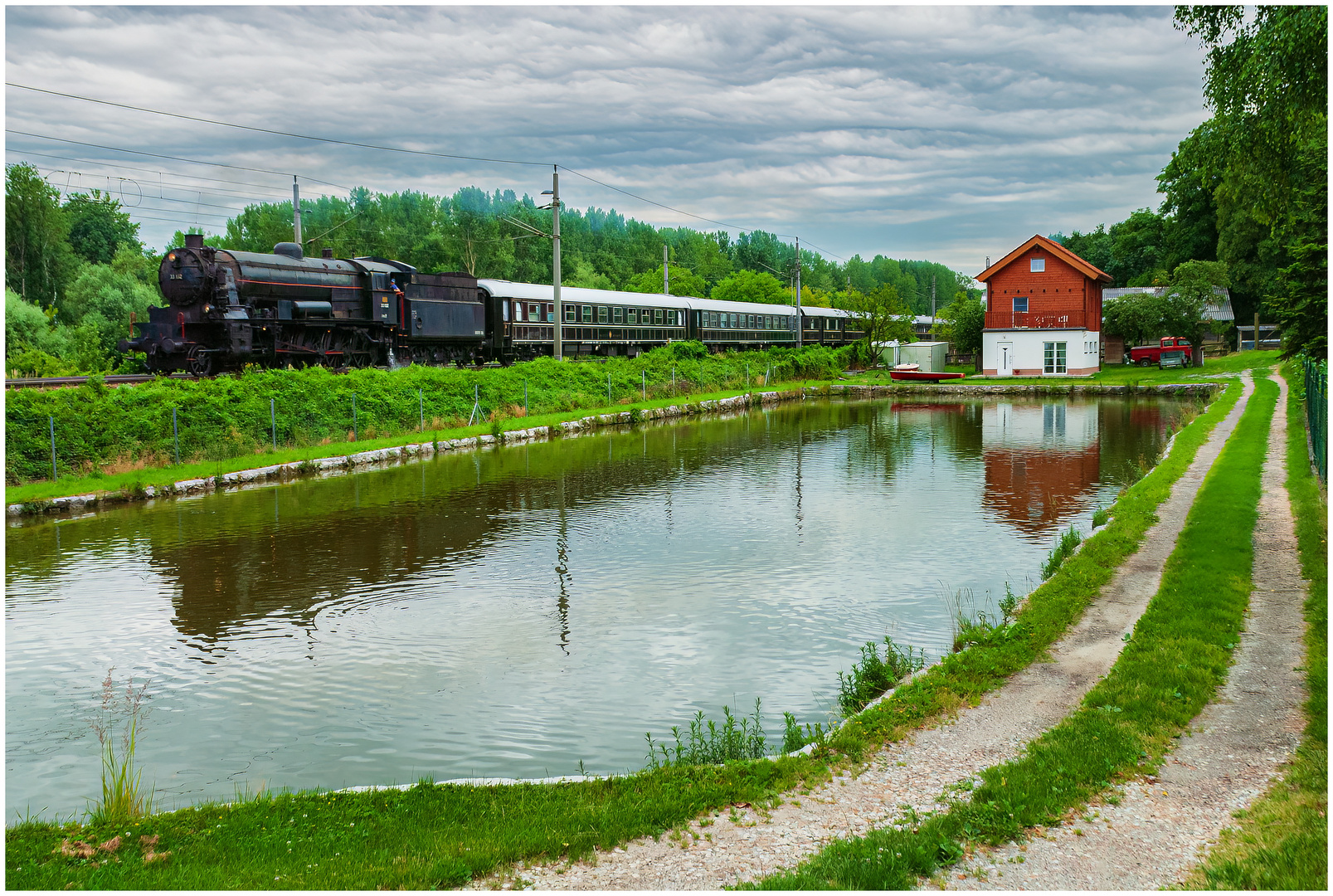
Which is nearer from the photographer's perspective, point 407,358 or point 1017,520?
point 1017,520

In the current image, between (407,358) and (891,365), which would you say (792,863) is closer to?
(407,358)

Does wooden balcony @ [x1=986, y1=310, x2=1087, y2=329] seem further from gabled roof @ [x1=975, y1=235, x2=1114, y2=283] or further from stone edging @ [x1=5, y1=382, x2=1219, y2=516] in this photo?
stone edging @ [x1=5, y1=382, x2=1219, y2=516]

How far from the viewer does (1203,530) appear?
1391 centimetres

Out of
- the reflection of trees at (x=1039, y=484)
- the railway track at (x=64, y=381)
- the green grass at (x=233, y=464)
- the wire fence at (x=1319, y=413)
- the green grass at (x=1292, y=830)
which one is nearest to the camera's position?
the green grass at (x=1292, y=830)

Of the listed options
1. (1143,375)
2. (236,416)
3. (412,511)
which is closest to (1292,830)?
(412,511)

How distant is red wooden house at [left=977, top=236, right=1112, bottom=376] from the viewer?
5609 centimetres

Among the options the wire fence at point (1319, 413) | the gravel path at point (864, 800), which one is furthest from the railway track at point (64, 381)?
the wire fence at point (1319, 413)

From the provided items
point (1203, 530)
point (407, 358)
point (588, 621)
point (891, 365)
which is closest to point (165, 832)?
point (588, 621)

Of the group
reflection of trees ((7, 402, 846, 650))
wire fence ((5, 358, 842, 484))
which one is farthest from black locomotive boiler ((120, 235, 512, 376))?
reflection of trees ((7, 402, 846, 650))

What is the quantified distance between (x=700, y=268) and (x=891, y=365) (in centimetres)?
6190

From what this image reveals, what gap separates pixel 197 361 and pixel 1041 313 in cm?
4768

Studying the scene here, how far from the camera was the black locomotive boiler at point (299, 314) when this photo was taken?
28578mm

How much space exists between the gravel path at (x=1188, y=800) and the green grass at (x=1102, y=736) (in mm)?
151

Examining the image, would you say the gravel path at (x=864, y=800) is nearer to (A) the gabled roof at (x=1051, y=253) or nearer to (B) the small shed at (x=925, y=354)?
(A) the gabled roof at (x=1051, y=253)
